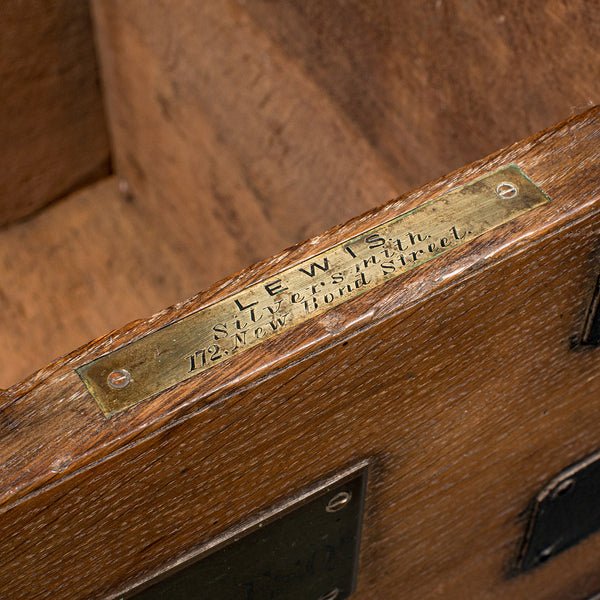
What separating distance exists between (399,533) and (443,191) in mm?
332

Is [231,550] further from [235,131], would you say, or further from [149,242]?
[149,242]

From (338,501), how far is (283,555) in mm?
69

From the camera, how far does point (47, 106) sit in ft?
5.11

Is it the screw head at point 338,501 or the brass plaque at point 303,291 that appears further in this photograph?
the screw head at point 338,501

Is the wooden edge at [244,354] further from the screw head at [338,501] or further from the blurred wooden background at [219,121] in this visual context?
the blurred wooden background at [219,121]

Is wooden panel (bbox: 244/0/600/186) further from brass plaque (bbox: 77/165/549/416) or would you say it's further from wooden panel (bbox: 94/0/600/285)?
brass plaque (bbox: 77/165/549/416)

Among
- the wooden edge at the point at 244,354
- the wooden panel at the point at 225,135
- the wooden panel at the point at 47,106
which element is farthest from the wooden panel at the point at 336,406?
the wooden panel at the point at 47,106

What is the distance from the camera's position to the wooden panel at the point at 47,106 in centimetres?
146

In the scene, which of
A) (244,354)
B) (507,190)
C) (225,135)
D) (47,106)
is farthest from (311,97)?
(244,354)

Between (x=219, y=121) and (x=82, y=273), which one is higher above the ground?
(x=219, y=121)

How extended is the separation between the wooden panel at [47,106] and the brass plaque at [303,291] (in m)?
0.99

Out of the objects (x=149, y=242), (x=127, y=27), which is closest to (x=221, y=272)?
(x=149, y=242)

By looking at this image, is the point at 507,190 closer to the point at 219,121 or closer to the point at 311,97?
the point at 311,97

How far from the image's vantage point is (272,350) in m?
0.60
